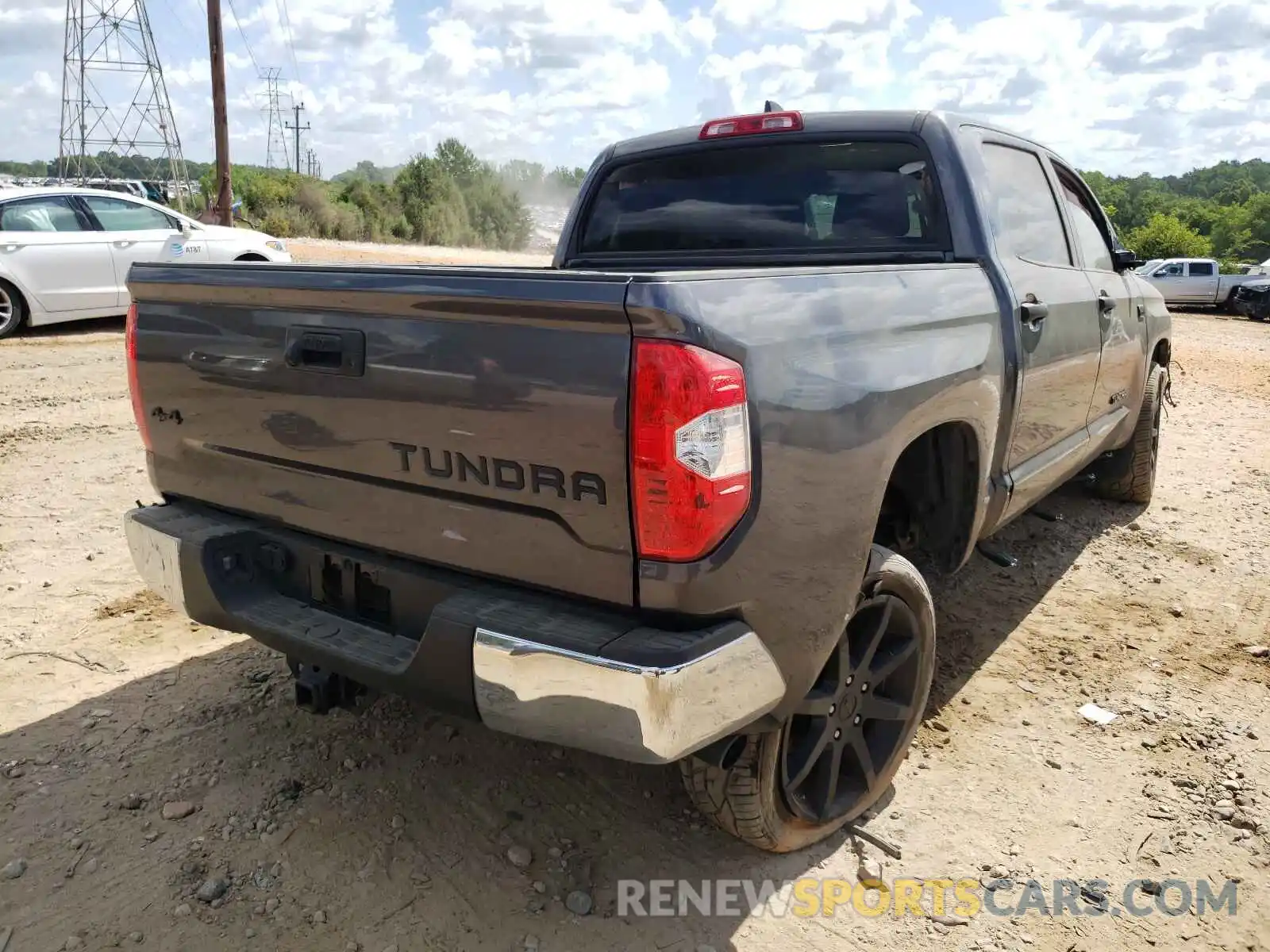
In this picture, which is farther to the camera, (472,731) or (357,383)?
(472,731)

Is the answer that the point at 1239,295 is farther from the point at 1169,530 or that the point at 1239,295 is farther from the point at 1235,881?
the point at 1235,881

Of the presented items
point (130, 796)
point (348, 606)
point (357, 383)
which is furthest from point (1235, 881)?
point (130, 796)

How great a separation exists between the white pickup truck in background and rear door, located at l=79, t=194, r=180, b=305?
23.4 metres

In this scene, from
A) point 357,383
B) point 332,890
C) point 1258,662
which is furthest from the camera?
point 1258,662

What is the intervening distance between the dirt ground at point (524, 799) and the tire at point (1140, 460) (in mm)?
1188

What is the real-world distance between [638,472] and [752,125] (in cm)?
226

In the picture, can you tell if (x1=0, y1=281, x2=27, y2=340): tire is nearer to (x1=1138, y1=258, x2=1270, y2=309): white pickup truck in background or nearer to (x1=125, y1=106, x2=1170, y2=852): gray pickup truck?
(x1=125, y1=106, x2=1170, y2=852): gray pickup truck

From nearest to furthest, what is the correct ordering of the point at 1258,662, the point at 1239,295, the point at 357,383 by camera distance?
the point at 357,383, the point at 1258,662, the point at 1239,295

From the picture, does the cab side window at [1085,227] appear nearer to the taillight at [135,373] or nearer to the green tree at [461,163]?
the taillight at [135,373]

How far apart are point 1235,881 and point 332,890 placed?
8.02 feet

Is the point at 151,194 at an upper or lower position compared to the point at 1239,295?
upper

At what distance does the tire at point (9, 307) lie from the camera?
32.7 feet

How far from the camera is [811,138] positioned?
11.7 feet

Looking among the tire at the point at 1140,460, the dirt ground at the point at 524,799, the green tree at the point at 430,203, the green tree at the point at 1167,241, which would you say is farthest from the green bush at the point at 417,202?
the green tree at the point at 1167,241
